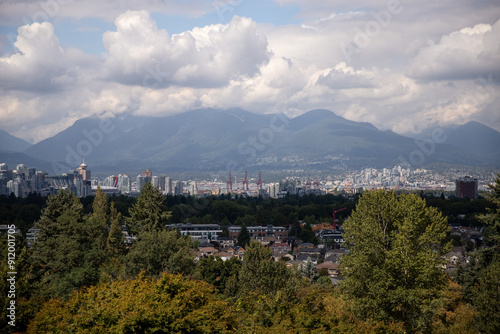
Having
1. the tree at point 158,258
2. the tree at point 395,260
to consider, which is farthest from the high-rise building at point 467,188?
the tree at point 395,260

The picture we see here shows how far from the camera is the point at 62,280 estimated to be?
17.4 m

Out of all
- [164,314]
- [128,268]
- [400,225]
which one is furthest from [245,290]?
[164,314]

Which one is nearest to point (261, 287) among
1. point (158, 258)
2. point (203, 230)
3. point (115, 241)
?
point (158, 258)

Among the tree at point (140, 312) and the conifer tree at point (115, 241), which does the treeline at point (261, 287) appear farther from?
the conifer tree at point (115, 241)

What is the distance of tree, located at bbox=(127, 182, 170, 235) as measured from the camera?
76.6 ft

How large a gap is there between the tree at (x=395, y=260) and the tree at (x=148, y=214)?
1064cm

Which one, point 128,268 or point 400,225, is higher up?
point 400,225

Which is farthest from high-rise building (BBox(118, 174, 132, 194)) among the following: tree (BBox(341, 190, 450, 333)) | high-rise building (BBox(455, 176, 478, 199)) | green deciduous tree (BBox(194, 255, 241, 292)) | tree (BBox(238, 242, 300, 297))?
tree (BBox(341, 190, 450, 333))

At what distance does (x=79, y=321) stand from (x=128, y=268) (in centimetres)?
863

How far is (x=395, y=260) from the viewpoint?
44.0 ft

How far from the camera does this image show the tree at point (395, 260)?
43.9 ft

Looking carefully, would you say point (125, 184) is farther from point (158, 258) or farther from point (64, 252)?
point (158, 258)

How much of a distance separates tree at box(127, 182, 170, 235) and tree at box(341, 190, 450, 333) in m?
10.6

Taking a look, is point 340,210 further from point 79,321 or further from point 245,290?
point 79,321
